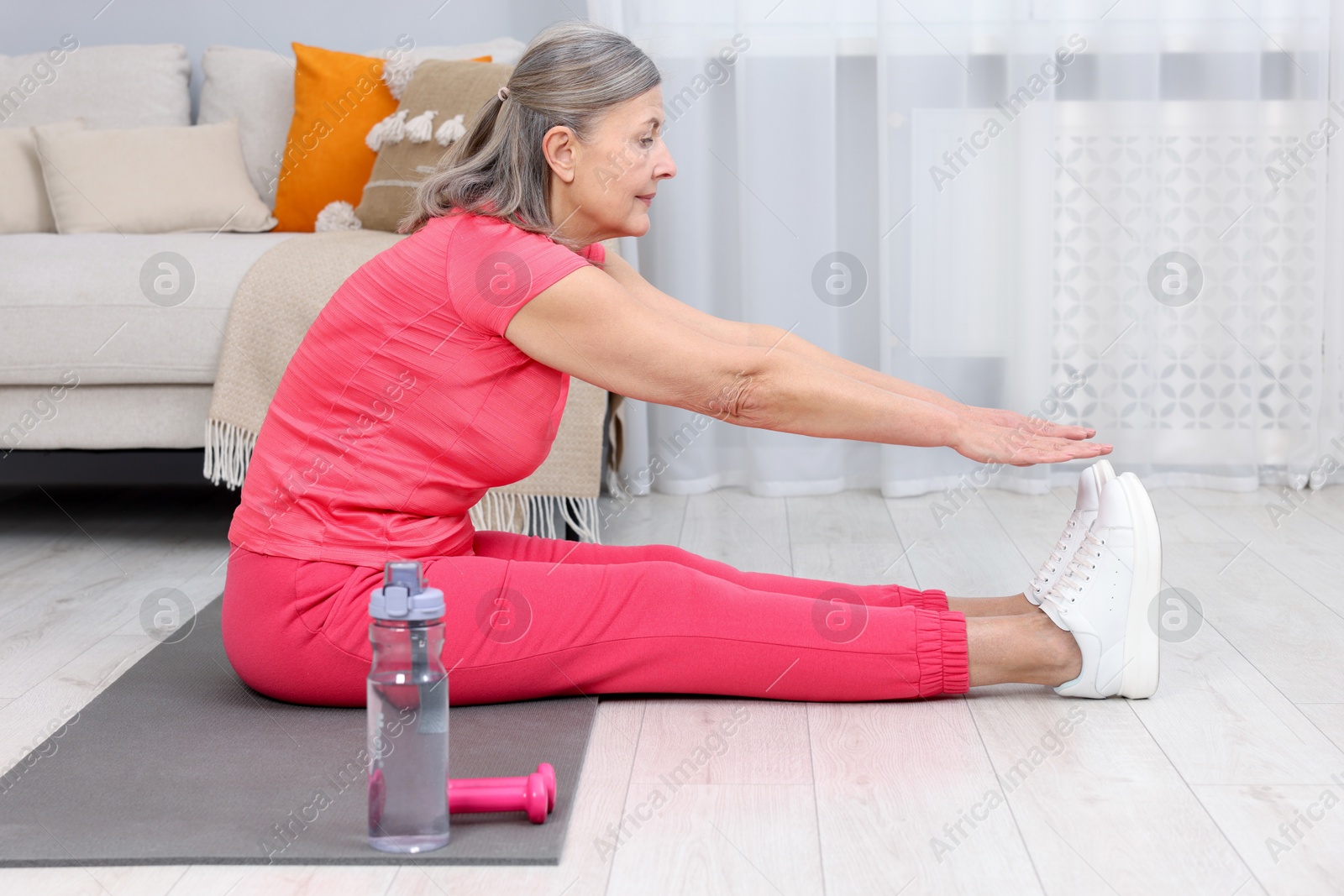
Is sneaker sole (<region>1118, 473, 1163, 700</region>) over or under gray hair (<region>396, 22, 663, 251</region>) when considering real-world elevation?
under

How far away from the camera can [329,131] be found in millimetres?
2367

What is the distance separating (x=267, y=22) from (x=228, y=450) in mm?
1304

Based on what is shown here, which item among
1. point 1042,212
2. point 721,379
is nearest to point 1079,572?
point 721,379

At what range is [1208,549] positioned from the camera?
77.1 inches

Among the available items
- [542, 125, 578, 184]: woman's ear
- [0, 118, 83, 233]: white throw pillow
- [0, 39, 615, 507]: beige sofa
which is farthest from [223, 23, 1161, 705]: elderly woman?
[0, 118, 83, 233]: white throw pillow

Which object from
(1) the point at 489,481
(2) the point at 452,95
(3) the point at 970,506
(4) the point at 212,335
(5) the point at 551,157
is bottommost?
(3) the point at 970,506

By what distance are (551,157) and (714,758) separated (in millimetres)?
618

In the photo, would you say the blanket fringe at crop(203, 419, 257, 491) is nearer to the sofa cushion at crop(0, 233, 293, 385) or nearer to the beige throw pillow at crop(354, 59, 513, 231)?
the sofa cushion at crop(0, 233, 293, 385)

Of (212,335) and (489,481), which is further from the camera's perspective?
(212,335)

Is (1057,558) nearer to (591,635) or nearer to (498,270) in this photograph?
(591,635)

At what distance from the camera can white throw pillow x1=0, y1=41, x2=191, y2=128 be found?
99.5 inches

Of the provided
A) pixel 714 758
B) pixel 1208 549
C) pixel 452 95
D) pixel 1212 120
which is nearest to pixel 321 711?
pixel 714 758

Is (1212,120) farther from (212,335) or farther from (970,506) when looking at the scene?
(212,335)

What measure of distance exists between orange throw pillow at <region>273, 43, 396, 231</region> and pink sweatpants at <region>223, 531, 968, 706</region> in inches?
49.8
